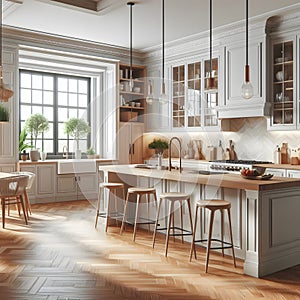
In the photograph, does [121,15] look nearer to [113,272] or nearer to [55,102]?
[55,102]

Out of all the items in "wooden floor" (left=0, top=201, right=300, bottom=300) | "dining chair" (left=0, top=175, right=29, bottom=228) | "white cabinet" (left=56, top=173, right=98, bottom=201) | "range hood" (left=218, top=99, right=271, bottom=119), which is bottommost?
"wooden floor" (left=0, top=201, right=300, bottom=300)

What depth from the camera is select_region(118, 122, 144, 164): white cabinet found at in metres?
8.78

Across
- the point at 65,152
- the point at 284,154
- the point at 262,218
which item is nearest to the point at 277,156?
the point at 284,154

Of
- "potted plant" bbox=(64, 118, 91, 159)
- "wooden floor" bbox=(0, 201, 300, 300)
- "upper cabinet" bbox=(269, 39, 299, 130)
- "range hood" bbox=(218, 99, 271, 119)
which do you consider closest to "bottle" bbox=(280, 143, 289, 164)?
"upper cabinet" bbox=(269, 39, 299, 130)

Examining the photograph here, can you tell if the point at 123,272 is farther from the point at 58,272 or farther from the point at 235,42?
the point at 235,42

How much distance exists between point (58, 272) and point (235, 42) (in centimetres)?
→ 481

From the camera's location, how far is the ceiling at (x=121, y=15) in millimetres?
5793

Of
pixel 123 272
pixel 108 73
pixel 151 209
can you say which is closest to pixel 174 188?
pixel 151 209

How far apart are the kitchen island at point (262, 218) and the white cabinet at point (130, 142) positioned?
4.27 meters

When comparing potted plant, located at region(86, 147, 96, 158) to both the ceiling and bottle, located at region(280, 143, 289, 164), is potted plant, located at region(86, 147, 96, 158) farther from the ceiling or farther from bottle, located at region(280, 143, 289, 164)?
bottle, located at region(280, 143, 289, 164)

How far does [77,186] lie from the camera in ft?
28.0

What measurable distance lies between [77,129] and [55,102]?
80cm

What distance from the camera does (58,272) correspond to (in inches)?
153

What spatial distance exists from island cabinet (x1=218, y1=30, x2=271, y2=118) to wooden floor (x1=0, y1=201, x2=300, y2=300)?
2.67 meters
